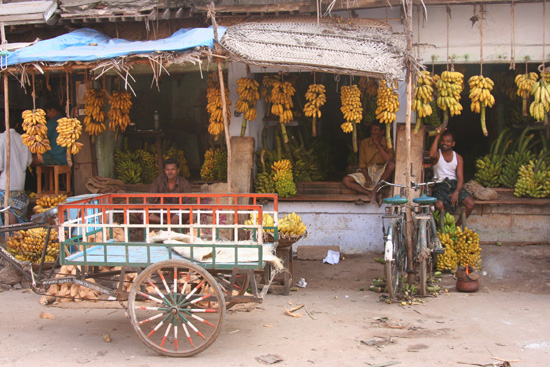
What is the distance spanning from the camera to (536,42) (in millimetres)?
7641

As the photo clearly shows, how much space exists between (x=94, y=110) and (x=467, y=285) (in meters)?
5.65

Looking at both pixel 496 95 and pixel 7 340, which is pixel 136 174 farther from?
pixel 496 95

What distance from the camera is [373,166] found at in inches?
340

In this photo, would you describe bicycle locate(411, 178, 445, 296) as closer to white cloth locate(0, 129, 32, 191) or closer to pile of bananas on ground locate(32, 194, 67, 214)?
pile of bananas on ground locate(32, 194, 67, 214)

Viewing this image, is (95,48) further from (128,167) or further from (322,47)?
(322,47)

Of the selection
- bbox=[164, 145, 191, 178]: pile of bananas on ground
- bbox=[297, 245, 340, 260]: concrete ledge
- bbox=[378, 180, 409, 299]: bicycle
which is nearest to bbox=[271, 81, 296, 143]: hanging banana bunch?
bbox=[297, 245, 340, 260]: concrete ledge

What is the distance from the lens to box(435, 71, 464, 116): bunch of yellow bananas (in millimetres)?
7160

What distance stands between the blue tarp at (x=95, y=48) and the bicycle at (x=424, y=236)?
309 centimetres

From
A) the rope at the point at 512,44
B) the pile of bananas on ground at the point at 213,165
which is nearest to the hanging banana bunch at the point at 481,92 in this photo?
the rope at the point at 512,44

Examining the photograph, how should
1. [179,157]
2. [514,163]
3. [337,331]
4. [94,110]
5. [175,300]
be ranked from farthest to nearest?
[179,157] < [514,163] < [94,110] < [337,331] < [175,300]

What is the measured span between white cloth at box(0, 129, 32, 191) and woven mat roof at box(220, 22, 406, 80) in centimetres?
366

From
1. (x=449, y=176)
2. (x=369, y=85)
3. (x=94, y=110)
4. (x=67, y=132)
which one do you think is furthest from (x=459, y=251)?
(x=94, y=110)

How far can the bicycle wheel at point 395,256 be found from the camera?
6105mm

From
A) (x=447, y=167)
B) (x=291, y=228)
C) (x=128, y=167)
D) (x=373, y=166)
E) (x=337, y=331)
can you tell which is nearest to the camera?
(x=337, y=331)
